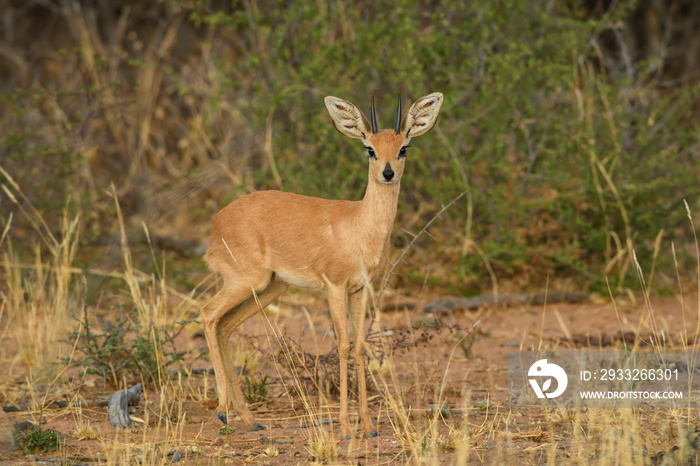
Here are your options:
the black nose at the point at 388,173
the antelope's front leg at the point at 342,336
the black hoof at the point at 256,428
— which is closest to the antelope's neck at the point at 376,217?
the black nose at the point at 388,173

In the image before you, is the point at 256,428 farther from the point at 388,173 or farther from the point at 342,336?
the point at 388,173

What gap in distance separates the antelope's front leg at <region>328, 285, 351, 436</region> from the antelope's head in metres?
0.75

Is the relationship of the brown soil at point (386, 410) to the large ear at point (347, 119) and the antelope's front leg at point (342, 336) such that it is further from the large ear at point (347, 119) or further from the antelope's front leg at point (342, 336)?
the large ear at point (347, 119)

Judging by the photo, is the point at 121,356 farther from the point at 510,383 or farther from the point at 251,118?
the point at 251,118

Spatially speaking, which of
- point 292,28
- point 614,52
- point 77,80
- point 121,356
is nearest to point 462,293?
point 292,28

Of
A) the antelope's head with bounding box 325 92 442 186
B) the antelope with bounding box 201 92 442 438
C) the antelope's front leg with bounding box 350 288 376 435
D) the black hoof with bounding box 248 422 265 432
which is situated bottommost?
the black hoof with bounding box 248 422 265 432

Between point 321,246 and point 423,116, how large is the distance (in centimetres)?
105

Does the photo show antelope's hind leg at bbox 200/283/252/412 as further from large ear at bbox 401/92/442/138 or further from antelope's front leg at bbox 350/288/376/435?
large ear at bbox 401/92/442/138

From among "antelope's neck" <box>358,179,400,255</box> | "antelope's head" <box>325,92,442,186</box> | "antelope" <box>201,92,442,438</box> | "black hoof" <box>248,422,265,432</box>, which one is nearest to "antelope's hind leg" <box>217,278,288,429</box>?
"antelope" <box>201,92,442,438</box>

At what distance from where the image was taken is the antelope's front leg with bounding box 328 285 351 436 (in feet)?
16.4

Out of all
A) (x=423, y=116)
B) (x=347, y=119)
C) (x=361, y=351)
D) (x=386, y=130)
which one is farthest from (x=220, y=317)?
(x=423, y=116)

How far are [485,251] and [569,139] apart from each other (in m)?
1.58

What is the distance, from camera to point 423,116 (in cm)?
521

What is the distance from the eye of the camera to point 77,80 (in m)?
12.4
